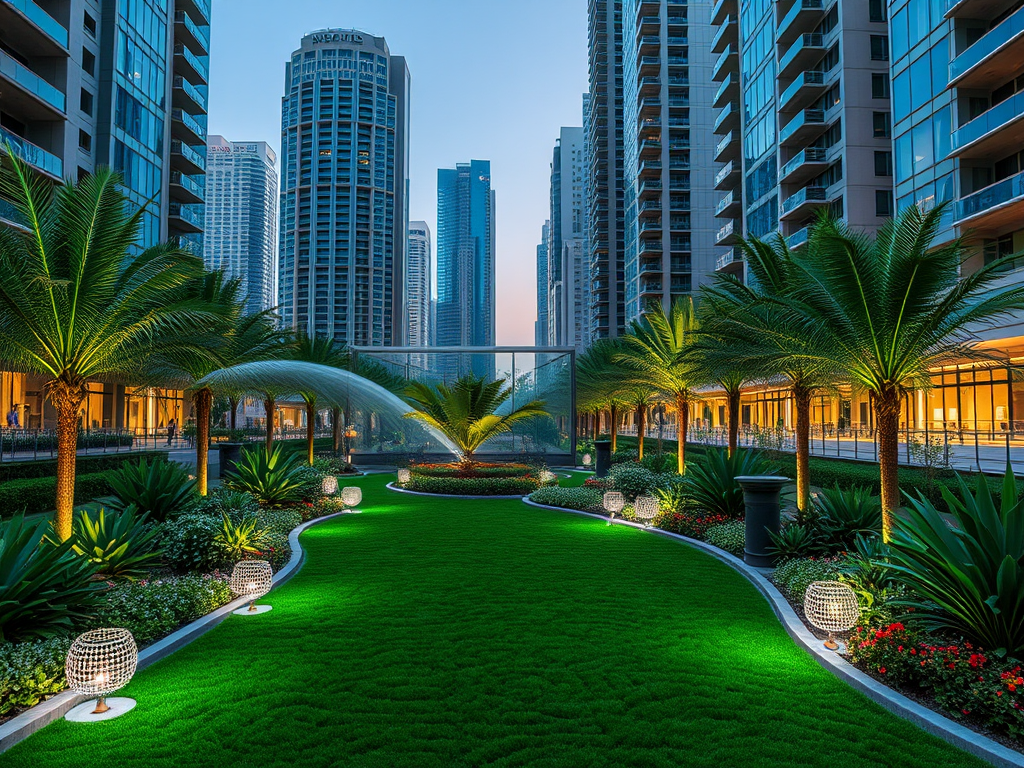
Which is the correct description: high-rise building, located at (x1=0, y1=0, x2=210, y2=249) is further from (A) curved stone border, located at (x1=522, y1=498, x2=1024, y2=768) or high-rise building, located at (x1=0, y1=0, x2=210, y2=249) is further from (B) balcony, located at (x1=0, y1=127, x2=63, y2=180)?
(A) curved stone border, located at (x1=522, y1=498, x2=1024, y2=768)

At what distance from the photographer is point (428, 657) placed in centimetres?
680

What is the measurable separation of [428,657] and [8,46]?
40879 mm

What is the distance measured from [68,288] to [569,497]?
1313 centimetres

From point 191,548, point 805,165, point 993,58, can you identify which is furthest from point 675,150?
point 191,548

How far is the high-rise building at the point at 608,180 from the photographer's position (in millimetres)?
106062

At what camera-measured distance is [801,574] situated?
910 cm

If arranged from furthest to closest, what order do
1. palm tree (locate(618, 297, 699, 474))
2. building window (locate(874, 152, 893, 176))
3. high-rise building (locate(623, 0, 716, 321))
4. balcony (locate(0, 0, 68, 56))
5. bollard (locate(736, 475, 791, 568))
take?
high-rise building (locate(623, 0, 716, 321)) < building window (locate(874, 152, 893, 176)) < balcony (locate(0, 0, 68, 56)) < palm tree (locate(618, 297, 699, 474)) < bollard (locate(736, 475, 791, 568))

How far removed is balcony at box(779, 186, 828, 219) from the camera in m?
44.4

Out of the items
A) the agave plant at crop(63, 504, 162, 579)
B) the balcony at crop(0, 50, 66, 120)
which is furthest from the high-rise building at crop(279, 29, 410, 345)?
the agave plant at crop(63, 504, 162, 579)

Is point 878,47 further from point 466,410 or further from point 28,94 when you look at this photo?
point 28,94

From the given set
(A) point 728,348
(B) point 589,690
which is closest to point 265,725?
(B) point 589,690

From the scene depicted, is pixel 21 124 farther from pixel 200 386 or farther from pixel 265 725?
pixel 265 725

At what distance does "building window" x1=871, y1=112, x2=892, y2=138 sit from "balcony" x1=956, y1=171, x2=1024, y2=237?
1459 centimetres

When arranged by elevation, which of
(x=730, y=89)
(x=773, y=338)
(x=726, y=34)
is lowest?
(x=773, y=338)
